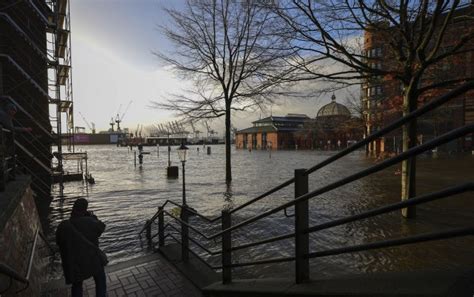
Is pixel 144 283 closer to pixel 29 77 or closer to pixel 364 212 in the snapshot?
pixel 364 212

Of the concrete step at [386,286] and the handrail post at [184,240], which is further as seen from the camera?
the handrail post at [184,240]

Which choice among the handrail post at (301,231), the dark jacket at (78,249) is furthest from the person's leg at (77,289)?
the handrail post at (301,231)

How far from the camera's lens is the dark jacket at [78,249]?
4438 mm

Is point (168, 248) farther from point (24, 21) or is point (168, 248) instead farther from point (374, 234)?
point (24, 21)

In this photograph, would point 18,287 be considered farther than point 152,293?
No

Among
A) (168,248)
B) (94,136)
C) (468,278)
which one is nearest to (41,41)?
(168,248)

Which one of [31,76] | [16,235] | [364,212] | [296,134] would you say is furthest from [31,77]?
[296,134]

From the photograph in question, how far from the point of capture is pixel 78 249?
4.50 metres

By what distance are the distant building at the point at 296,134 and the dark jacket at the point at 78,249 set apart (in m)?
64.1

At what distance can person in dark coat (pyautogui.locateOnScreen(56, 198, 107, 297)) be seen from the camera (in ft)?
14.6

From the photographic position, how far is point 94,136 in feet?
591

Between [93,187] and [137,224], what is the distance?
9.98 meters

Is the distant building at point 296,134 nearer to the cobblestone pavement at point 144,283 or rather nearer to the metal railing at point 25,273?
the cobblestone pavement at point 144,283

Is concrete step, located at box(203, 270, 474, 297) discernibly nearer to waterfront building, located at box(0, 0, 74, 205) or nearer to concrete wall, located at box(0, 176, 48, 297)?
concrete wall, located at box(0, 176, 48, 297)
